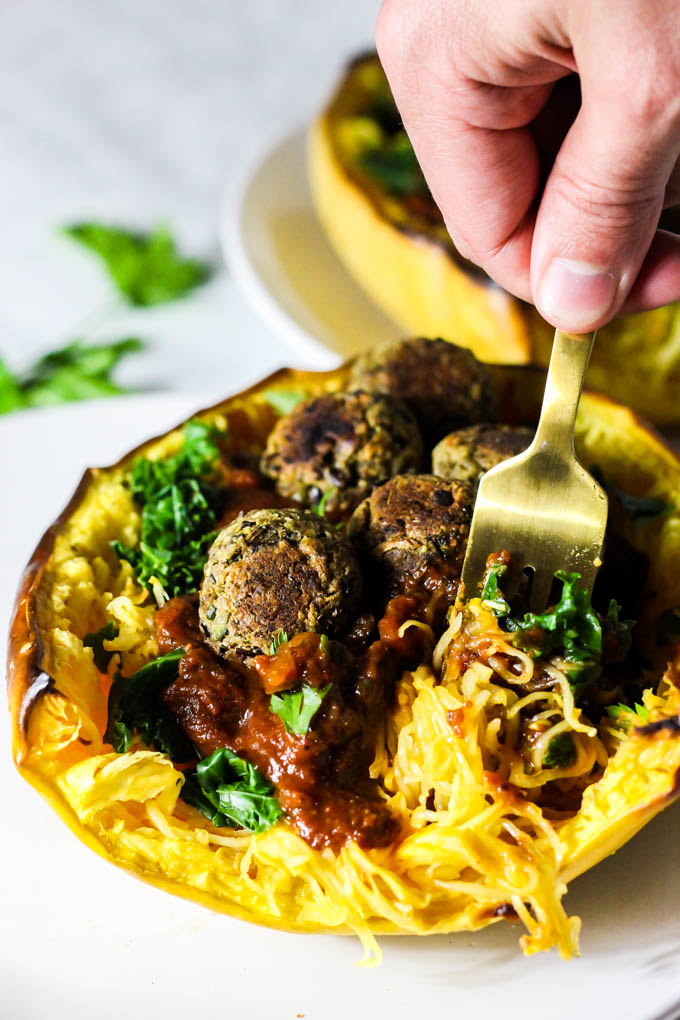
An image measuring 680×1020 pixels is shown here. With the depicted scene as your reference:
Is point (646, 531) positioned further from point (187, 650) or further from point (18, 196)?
point (18, 196)

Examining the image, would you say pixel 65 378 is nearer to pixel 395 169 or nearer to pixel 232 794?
pixel 395 169

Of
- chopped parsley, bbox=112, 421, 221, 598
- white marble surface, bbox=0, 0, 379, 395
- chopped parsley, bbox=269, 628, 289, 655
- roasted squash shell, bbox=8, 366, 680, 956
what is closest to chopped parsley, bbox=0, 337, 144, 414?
white marble surface, bbox=0, 0, 379, 395

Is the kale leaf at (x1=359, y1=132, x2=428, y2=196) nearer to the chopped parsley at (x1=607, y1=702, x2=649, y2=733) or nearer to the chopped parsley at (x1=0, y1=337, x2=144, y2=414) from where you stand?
the chopped parsley at (x1=0, y1=337, x2=144, y2=414)

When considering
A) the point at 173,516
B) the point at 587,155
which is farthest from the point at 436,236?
the point at 587,155

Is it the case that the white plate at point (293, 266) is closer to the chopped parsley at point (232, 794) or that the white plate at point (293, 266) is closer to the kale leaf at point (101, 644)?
the kale leaf at point (101, 644)

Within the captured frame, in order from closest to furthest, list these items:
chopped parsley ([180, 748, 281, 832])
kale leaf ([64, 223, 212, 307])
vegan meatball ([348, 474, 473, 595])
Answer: chopped parsley ([180, 748, 281, 832]) < vegan meatball ([348, 474, 473, 595]) < kale leaf ([64, 223, 212, 307])

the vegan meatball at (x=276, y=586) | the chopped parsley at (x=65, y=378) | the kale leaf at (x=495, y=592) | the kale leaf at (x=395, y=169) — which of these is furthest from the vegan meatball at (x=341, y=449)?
the kale leaf at (x=395, y=169)
